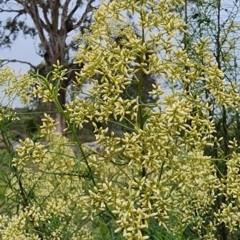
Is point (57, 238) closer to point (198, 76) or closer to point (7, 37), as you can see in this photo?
point (198, 76)

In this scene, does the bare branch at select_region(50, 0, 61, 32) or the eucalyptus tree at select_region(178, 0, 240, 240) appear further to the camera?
the bare branch at select_region(50, 0, 61, 32)

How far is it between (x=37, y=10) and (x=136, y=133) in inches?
611

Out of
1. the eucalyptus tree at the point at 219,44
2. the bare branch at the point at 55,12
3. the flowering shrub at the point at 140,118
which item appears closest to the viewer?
the flowering shrub at the point at 140,118

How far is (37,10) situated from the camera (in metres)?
16.0

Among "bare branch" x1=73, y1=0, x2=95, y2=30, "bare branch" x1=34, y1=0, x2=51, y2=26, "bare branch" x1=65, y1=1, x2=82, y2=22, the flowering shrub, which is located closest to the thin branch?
"bare branch" x1=73, y1=0, x2=95, y2=30

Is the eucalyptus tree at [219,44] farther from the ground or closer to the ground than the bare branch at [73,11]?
closer to the ground

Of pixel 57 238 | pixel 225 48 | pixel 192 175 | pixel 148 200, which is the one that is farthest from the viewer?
pixel 225 48

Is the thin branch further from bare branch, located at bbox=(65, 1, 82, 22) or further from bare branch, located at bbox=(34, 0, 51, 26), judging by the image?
bare branch, located at bbox=(34, 0, 51, 26)

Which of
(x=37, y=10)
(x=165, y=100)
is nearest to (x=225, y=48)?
(x=165, y=100)

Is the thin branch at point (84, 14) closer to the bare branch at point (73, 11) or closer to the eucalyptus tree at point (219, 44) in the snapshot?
the bare branch at point (73, 11)

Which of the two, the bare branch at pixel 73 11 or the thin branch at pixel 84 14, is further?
the bare branch at pixel 73 11

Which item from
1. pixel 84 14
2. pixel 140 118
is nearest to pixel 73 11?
pixel 84 14

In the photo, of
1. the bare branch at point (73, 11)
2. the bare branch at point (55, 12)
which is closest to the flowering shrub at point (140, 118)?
the bare branch at point (55, 12)

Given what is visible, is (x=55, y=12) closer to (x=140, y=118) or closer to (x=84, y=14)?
(x=84, y=14)
